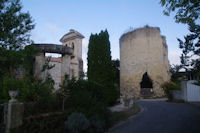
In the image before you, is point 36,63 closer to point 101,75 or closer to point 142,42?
point 101,75

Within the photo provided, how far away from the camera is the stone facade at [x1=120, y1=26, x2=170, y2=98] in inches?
956

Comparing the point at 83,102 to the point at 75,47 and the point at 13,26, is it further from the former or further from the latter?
the point at 75,47

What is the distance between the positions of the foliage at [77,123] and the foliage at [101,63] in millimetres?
8356

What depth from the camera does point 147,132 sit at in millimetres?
5543

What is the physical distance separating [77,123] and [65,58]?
8.21 metres

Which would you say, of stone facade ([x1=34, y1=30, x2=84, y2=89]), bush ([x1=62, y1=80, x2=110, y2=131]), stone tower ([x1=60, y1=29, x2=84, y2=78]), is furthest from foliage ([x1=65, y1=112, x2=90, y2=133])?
stone tower ([x1=60, y1=29, x2=84, y2=78])

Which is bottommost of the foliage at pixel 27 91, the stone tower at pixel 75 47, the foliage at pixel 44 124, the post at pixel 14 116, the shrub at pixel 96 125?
the shrub at pixel 96 125

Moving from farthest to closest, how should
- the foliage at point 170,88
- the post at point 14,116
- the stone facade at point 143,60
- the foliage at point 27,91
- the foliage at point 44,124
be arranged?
the stone facade at point 143,60
the foliage at point 170,88
the foliage at point 27,91
the foliage at point 44,124
the post at point 14,116

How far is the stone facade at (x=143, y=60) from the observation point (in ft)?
79.7

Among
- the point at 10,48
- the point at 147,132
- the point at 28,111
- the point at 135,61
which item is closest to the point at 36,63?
the point at 10,48

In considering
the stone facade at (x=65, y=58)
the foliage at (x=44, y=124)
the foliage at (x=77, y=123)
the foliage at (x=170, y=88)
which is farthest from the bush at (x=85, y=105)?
the foliage at (x=170, y=88)

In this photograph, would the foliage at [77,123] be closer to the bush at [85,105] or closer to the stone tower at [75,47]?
the bush at [85,105]

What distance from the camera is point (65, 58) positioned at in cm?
1239

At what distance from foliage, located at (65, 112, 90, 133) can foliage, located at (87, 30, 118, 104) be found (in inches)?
329
